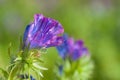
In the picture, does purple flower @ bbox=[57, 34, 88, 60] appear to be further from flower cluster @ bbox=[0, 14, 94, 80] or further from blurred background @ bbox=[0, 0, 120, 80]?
blurred background @ bbox=[0, 0, 120, 80]

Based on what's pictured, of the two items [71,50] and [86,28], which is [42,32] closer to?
[71,50]

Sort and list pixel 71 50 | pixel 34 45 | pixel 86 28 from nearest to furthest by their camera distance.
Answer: pixel 34 45 < pixel 71 50 < pixel 86 28

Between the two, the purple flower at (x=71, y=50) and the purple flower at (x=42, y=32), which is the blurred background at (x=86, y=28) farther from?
the purple flower at (x=42, y=32)

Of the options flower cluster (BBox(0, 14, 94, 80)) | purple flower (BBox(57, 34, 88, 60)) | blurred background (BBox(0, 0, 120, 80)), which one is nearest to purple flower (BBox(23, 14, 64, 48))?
flower cluster (BBox(0, 14, 94, 80))

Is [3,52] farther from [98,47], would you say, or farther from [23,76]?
[23,76]

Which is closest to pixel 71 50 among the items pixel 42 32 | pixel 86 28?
pixel 42 32

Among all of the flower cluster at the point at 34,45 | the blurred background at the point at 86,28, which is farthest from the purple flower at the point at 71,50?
the blurred background at the point at 86,28

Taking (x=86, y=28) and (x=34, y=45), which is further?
(x=86, y=28)
